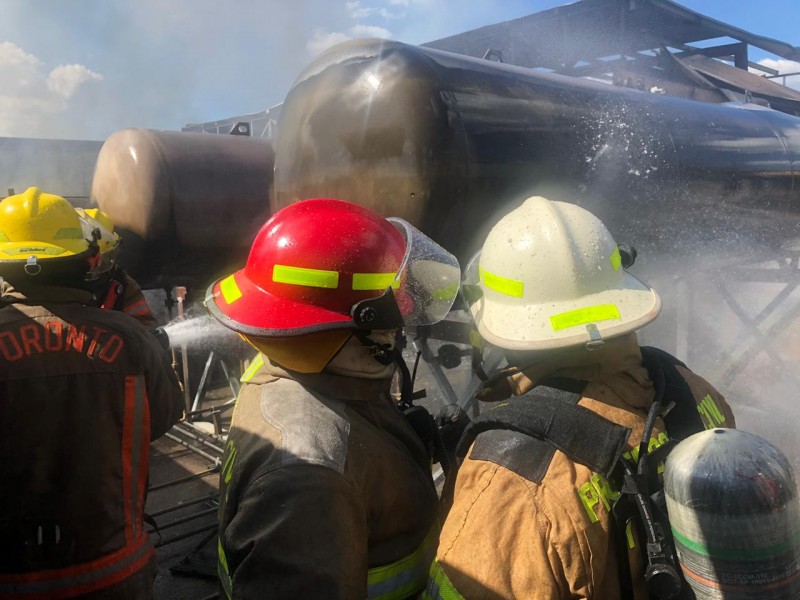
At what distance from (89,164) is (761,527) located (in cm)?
1183

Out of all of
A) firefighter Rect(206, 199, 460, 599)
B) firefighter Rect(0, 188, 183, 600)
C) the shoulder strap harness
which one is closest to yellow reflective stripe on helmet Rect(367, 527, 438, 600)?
firefighter Rect(206, 199, 460, 599)

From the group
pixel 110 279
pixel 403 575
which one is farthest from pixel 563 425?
pixel 110 279

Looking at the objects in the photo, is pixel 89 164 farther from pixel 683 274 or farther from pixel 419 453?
pixel 419 453

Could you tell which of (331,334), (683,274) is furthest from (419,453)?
(683,274)

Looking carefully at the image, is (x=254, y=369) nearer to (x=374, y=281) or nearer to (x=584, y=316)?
(x=374, y=281)

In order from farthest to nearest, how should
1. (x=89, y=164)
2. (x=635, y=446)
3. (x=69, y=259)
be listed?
(x=89, y=164), (x=69, y=259), (x=635, y=446)

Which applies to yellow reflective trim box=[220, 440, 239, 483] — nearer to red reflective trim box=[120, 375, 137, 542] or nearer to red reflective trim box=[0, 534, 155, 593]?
red reflective trim box=[120, 375, 137, 542]

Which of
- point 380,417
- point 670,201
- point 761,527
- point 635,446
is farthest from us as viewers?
point 670,201

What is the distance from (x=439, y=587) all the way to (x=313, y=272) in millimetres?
699

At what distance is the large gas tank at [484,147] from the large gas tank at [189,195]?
0.78ft

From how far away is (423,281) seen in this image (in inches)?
63.2

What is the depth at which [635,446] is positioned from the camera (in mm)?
1270

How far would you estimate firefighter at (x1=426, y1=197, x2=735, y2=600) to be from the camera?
1.13 m

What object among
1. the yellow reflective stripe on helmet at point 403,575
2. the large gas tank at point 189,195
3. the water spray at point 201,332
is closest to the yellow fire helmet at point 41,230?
the large gas tank at point 189,195
